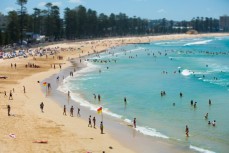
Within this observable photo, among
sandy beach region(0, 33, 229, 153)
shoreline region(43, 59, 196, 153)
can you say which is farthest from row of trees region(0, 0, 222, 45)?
shoreline region(43, 59, 196, 153)

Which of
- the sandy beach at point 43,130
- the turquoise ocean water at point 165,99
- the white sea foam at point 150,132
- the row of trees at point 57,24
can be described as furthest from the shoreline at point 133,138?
the row of trees at point 57,24

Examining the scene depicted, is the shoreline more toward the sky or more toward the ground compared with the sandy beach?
more toward the ground

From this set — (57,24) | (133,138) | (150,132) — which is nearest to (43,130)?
(133,138)

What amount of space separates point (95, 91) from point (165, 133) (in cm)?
1694

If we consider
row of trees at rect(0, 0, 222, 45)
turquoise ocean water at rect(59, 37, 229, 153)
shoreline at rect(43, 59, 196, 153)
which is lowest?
shoreline at rect(43, 59, 196, 153)

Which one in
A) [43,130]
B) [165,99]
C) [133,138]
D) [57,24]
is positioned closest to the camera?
[133,138]

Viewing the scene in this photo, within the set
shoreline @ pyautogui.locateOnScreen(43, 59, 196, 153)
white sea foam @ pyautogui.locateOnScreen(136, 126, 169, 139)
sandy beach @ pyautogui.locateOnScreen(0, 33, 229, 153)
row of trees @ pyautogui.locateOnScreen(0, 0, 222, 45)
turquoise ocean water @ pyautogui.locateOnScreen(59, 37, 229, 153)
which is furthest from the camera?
row of trees @ pyautogui.locateOnScreen(0, 0, 222, 45)

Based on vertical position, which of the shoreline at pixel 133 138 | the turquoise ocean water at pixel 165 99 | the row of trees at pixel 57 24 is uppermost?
the row of trees at pixel 57 24

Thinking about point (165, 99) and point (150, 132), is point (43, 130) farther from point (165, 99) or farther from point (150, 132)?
point (165, 99)

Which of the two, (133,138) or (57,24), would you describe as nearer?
(133,138)

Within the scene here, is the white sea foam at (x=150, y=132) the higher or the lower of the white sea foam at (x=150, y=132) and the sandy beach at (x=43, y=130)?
the lower

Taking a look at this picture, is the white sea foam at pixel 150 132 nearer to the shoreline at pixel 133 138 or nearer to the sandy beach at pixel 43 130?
the shoreline at pixel 133 138

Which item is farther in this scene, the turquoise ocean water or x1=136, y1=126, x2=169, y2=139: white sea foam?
the turquoise ocean water

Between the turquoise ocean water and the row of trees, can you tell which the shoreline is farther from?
the row of trees
